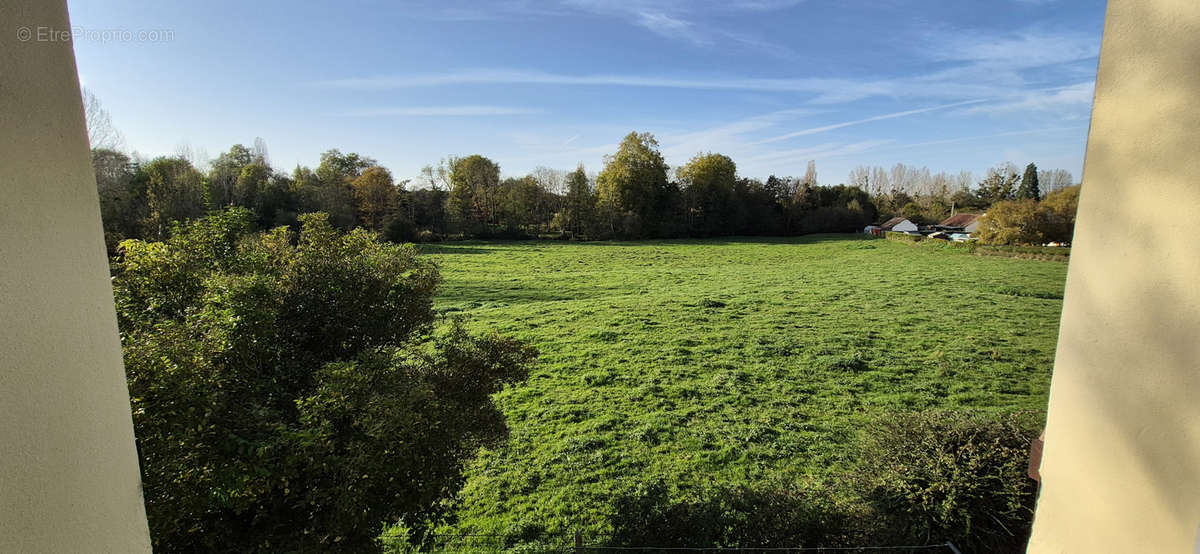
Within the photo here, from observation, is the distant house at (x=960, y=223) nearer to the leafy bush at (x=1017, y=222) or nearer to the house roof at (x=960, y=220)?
the house roof at (x=960, y=220)

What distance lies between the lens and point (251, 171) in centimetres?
3300

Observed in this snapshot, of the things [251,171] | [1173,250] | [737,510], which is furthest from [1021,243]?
[251,171]

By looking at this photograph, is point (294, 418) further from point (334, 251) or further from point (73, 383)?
point (73, 383)

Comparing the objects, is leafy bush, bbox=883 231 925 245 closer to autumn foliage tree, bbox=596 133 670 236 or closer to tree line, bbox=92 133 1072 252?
tree line, bbox=92 133 1072 252

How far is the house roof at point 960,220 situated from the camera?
30.6 metres

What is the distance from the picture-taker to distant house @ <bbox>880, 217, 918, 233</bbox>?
4003cm

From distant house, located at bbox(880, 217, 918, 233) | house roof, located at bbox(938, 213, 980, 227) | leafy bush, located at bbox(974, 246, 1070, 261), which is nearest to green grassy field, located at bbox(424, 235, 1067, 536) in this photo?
leafy bush, located at bbox(974, 246, 1070, 261)

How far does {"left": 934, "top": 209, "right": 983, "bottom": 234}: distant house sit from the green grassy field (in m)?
4.68

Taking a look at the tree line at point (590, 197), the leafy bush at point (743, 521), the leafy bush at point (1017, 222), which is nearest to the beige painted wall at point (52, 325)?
the leafy bush at point (743, 521)

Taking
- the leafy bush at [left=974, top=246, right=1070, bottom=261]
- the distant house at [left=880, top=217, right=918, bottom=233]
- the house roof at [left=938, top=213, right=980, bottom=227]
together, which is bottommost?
the leafy bush at [left=974, top=246, right=1070, bottom=261]

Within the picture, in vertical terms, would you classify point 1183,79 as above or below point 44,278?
above

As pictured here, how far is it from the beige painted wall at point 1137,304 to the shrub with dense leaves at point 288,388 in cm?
453

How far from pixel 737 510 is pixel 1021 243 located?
79.4 feet

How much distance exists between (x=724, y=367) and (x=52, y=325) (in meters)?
13.3
